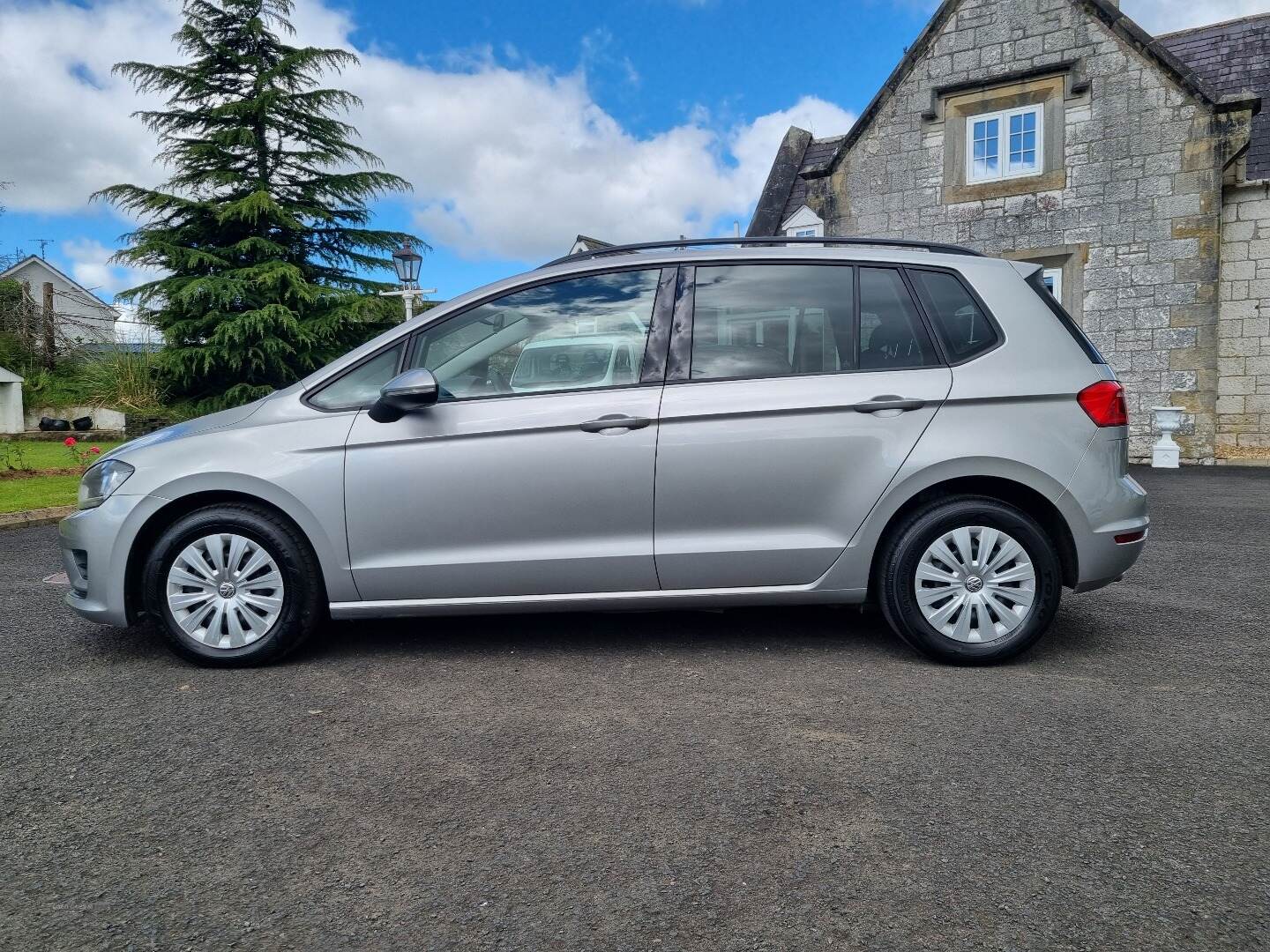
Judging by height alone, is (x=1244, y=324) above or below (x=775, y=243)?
above

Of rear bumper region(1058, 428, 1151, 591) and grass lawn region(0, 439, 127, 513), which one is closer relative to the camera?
rear bumper region(1058, 428, 1151, 591)

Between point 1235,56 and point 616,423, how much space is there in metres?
17.9

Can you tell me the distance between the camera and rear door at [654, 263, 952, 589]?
3.72m

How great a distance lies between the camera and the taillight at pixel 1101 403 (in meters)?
3.74

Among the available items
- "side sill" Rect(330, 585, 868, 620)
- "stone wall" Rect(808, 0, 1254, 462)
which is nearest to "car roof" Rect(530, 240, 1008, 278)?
"side sill" Rect(330, 585, 868, 620)

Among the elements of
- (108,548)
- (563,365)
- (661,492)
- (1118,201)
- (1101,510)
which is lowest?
(108,548)

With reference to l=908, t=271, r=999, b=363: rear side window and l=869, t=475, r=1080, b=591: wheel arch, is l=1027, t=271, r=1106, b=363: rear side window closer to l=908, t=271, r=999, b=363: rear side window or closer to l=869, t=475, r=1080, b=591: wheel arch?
l=908, t=271, r=999, b=363: rear side window

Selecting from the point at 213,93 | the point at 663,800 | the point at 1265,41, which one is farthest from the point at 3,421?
the point at 1265,41

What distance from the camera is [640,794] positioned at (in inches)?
99.8

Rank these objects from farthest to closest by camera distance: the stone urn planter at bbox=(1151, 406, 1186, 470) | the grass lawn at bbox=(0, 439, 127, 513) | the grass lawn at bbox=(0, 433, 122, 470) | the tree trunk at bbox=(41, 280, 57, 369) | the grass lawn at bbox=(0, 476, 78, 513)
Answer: the tree trunk at bbox=(41, 280, 57, 369)
the stone urn planter at bbox=(1151, 406, 1186, 470)
the grass lawn at bbox=(0, 433, 122, 470)
the grass lawn at bbox=(0, 439, 127, 513)
the grass lawn at bbox=(0, 476, 78, 513)

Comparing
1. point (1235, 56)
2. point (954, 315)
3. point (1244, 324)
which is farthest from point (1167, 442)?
point (954, 315)

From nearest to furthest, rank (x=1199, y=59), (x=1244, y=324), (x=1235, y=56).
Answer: (x=1244, y=324), (x=1235, y=56), (x=1199, y=59)

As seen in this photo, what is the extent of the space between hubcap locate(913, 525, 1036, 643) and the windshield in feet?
5.33

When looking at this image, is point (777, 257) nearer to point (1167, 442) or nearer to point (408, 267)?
point (408, 267)
